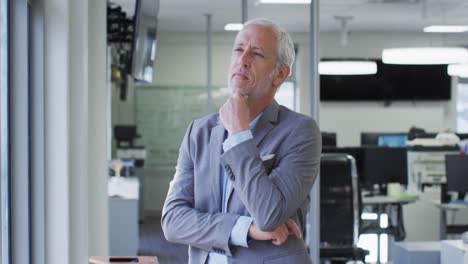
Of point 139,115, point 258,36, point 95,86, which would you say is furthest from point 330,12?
point 258,36

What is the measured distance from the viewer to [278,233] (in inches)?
67.1

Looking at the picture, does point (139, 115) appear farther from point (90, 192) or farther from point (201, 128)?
point (201, 128)

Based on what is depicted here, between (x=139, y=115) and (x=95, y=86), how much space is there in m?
8.88

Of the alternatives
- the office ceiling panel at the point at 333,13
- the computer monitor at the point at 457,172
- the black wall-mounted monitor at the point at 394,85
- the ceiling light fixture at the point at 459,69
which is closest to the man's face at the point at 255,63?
the computer monitor at the point at 457,172

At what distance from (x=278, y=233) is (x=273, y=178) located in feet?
0.40

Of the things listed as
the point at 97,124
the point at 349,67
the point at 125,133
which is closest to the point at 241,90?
the point at 97,124

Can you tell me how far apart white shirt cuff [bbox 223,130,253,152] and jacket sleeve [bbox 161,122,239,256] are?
0.17m

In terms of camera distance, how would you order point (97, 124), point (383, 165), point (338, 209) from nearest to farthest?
point (97, 124) → point (338, 209) → point (383, 165)

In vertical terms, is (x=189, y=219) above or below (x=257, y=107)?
below

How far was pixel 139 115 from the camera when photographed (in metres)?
13.8

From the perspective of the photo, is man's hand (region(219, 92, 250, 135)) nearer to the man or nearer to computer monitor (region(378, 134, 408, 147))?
the man

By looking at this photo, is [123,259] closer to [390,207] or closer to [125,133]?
[390,207]

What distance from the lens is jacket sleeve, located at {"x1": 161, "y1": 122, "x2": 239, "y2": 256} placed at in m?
1.73

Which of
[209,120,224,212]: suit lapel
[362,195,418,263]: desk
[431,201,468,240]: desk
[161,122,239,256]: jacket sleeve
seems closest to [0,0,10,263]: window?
[161,122,239,256]: jacket sleeve
